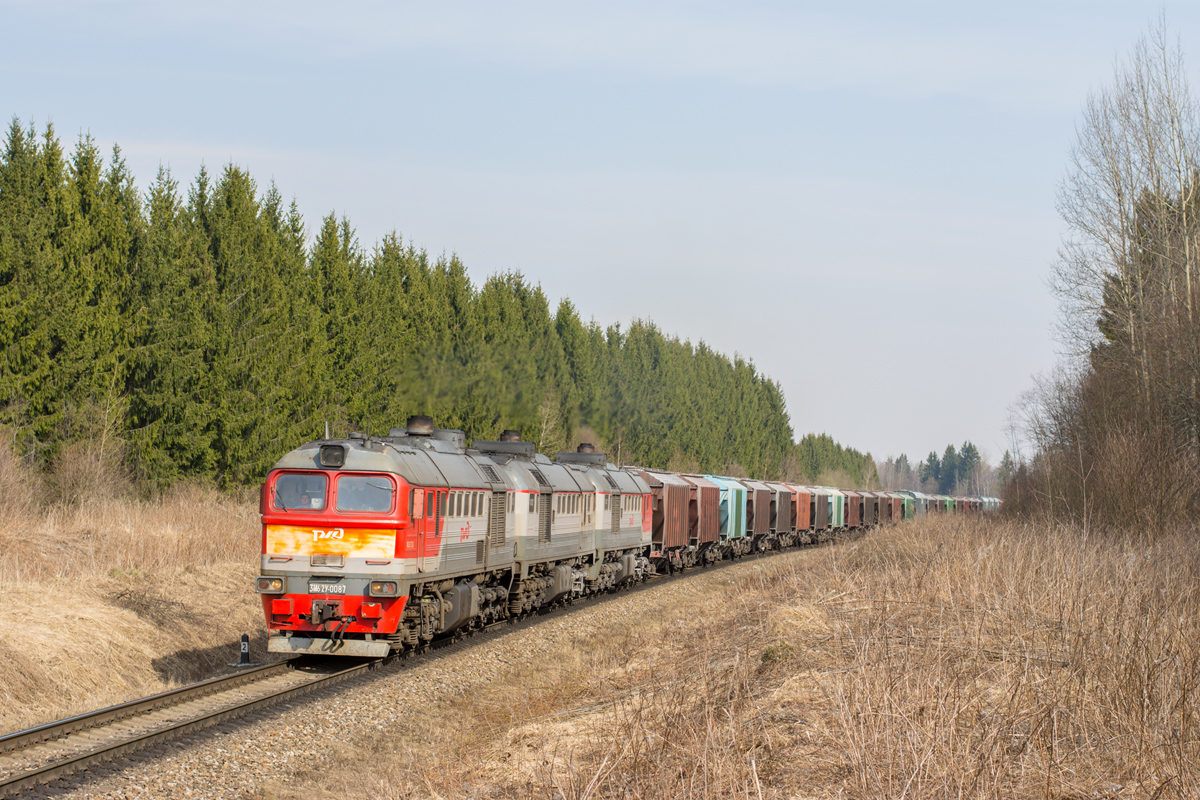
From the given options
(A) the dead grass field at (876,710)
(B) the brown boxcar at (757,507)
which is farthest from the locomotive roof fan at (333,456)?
(B) the brown boxcar at (757,507)

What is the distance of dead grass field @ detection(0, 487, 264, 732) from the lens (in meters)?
13.2

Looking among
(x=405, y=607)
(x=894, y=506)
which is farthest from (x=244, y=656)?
(x=894, y=506)

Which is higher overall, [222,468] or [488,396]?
[488,396]

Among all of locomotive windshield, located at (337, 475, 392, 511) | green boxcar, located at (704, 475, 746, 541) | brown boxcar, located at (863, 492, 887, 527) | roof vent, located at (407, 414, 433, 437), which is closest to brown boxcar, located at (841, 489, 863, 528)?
brown boxcar, located at (863, 492, 887, 527)

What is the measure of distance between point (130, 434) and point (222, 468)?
12.1 feet

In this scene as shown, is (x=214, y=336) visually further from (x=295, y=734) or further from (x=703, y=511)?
(x=295, y=734)

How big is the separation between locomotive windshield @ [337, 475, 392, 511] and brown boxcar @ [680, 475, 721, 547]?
22.4 m

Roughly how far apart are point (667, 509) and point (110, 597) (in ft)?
63.3

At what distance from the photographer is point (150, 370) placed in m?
32.2

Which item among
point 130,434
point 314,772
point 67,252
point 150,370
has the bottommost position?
point 314,772

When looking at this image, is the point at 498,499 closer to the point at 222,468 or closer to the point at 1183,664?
the point at 1183,664

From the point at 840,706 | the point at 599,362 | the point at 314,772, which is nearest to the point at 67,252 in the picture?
the point at 314,772

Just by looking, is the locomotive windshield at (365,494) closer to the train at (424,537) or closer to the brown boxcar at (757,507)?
the train at (424,537)

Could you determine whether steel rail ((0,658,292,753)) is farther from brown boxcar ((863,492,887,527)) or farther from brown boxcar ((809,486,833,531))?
brown boxcar ((863,492,887,527))
